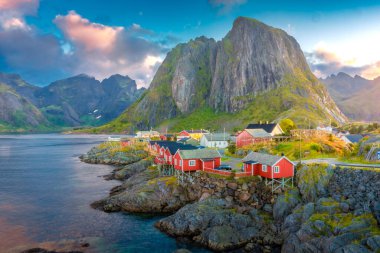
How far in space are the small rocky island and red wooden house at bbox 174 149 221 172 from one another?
9.31 feet

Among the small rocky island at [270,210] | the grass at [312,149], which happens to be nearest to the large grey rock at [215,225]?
the small rocky island at [270,210]

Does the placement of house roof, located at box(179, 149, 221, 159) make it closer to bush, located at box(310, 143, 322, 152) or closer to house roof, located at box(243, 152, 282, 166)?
house roof, located at box(243, 152, 282, 166)

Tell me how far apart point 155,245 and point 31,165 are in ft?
303

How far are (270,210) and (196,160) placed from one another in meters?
18.6

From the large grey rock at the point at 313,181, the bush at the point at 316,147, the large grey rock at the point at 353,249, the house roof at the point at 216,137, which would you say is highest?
the house roof at the point at 216,137

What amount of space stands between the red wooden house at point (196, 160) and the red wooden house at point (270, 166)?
7870 mm

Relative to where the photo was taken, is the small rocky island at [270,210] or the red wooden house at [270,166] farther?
the red wooden house at [270,166]

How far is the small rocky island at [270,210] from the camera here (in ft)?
112

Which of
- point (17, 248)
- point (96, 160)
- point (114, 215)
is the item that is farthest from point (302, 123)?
point (17, 248)

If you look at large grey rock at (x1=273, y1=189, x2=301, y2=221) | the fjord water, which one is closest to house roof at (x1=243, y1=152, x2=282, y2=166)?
large grey rock at (x1=273, y1=189, x2=301, y2=221)

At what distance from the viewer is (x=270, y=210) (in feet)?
151

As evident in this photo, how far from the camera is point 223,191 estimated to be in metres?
52.1

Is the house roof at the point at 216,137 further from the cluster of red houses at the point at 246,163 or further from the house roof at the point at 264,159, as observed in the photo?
the house roof at the point at 264,159

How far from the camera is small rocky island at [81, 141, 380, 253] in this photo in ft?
112
